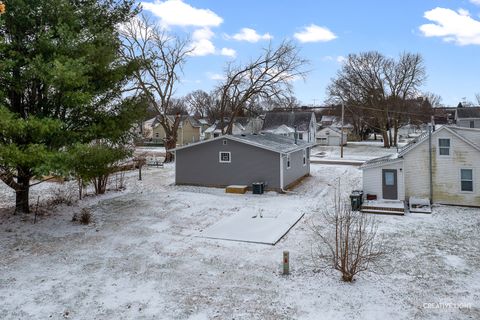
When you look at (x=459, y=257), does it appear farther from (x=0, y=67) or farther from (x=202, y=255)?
(x=0, y=67)

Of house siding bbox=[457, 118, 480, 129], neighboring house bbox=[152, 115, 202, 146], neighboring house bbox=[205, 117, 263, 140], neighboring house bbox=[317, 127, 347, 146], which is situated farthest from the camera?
neighboring house bbox=[152, 115, 202, 146]

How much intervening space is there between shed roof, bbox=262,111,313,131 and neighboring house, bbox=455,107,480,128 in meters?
19.8

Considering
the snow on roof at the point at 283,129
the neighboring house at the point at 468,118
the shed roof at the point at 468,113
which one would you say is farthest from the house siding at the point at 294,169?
the shed roof at the point at 468,113

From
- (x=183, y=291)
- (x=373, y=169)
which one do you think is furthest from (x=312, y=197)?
(x=183, y=291)

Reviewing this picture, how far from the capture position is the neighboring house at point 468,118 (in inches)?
1822

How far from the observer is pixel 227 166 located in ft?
79.5

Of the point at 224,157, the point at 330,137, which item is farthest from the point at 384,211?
the point at 330,137

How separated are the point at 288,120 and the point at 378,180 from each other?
36.7 m

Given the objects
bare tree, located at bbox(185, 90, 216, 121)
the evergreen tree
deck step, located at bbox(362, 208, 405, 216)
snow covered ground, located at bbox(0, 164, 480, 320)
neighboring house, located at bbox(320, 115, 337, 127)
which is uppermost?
bare tree, located at bbox(185, 90, 216, 121)

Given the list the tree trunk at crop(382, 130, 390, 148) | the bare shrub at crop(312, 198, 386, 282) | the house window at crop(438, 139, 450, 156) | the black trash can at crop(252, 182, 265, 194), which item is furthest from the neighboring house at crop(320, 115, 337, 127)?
the bare shrub at crop(312, 198, 386, 282)

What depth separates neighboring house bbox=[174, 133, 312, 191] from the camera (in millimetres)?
23078

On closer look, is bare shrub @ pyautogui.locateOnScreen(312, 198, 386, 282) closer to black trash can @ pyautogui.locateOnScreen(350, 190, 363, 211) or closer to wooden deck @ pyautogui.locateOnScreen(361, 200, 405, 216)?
wooden deck @ pyautogui.locateOnScreen(361, 200, 405, 216)

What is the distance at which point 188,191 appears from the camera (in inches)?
921

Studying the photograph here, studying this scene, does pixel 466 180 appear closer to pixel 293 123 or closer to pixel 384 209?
pixel 384 209
